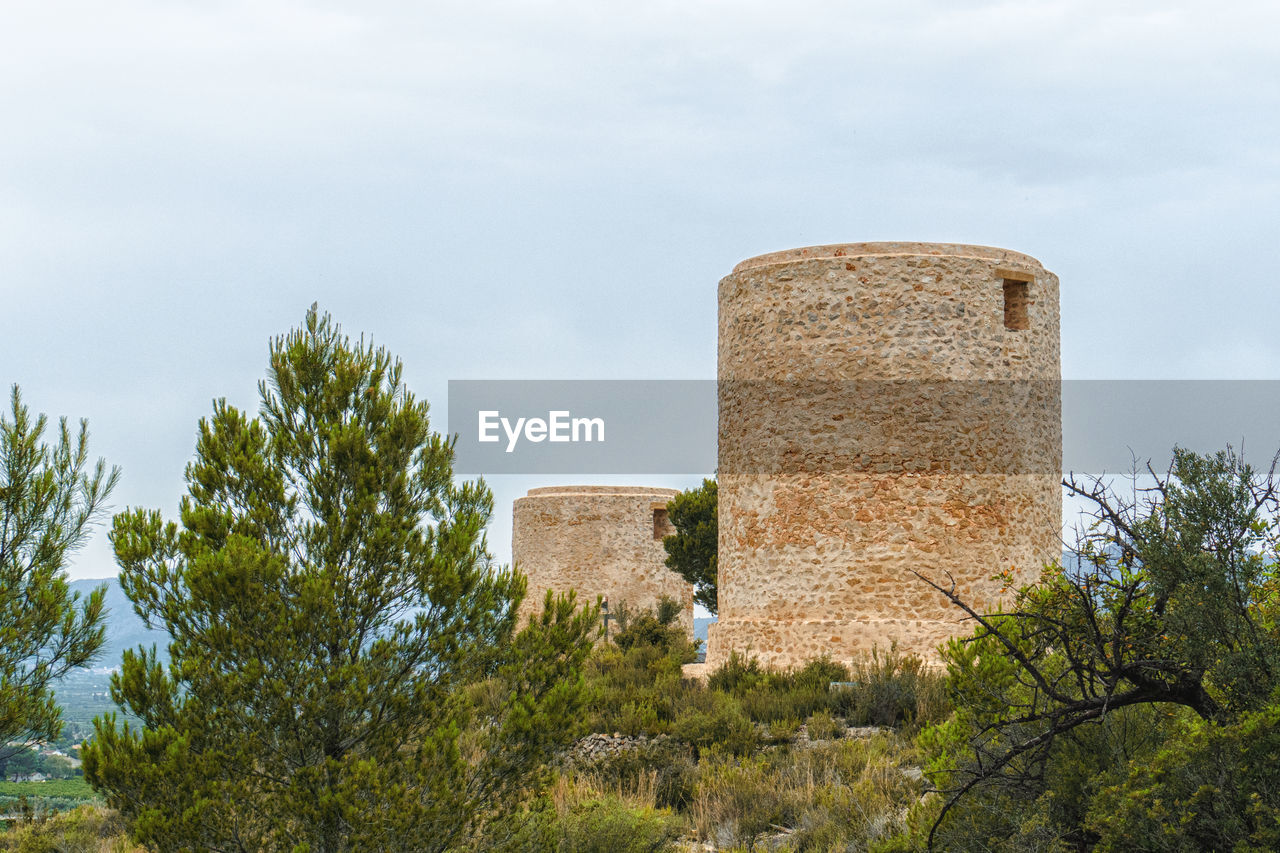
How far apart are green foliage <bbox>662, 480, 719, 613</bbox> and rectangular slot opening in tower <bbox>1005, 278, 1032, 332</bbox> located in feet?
42.3

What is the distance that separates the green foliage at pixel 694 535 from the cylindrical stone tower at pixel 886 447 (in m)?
12.7

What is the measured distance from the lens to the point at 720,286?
532 inches

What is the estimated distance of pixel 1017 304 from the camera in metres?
12.8

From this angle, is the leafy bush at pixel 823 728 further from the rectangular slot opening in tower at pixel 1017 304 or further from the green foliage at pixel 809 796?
the rectangular slot opening in tower at pixel 1017 304

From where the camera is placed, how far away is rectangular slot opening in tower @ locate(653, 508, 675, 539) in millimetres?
27797

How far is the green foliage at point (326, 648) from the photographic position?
5930 millimetres

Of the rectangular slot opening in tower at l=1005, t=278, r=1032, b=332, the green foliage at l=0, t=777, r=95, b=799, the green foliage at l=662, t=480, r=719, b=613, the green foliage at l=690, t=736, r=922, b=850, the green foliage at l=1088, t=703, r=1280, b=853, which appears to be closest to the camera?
the green foliage at l=1088, t=703, r=1280, b=853

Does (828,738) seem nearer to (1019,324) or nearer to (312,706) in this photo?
(1019,324)

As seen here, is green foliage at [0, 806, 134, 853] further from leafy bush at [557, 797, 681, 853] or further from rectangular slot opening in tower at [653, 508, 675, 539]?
rectangular slot opening in tower at [653, 508, 675, 539]

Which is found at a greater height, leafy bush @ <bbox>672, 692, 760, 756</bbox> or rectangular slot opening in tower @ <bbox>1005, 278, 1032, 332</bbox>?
rectangular slot opening in tower @ <bbox>1005, 278, 1032, 332</bbox>

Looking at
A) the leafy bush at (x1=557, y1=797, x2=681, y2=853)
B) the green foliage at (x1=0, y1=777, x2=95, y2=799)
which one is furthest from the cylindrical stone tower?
the green foliage at (x1=0, y1=777, x2=95, y2=799)

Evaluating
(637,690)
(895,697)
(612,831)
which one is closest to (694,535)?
(637,690)

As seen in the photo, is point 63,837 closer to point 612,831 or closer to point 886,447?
point 612,831

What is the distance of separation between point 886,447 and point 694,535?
13.8m
